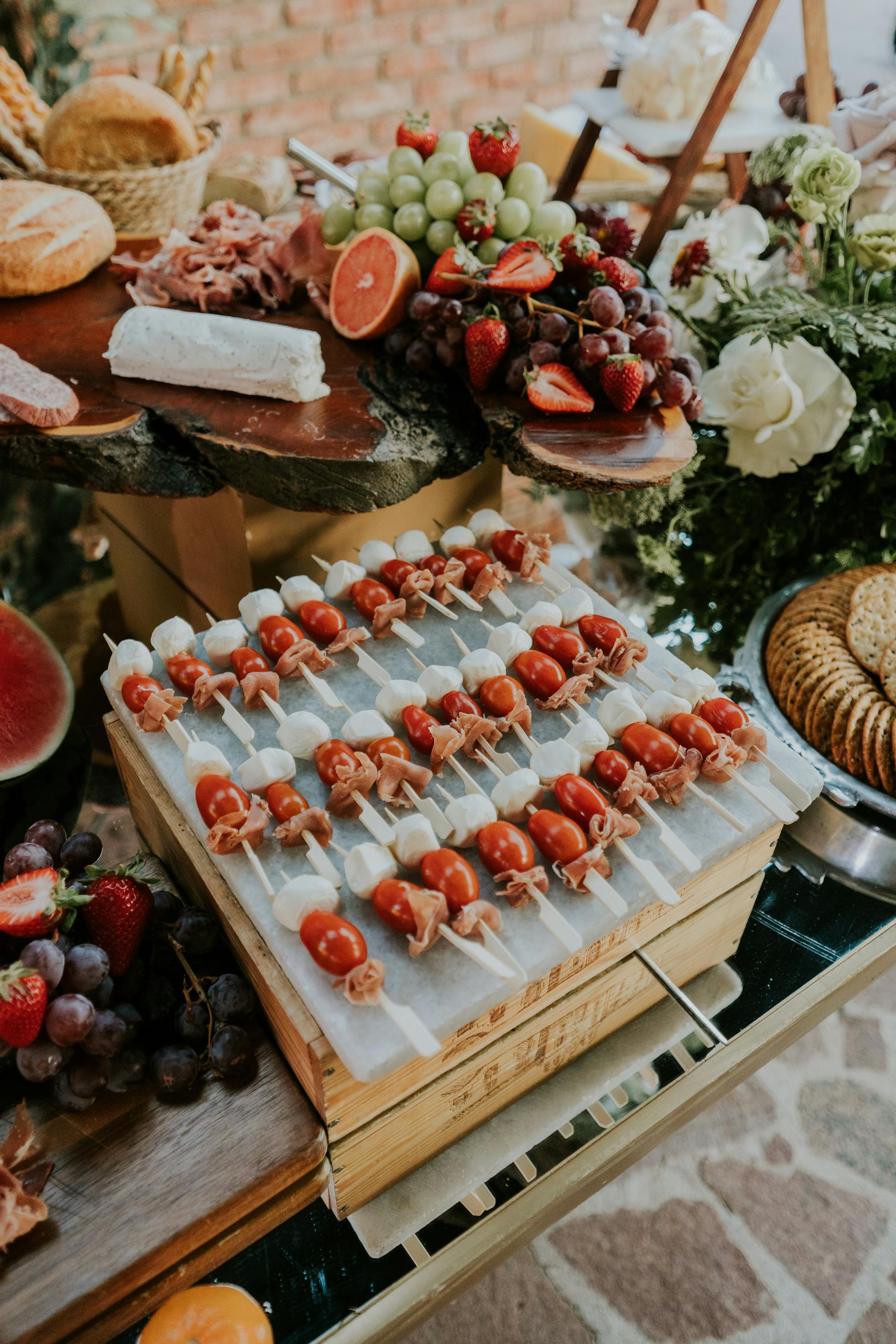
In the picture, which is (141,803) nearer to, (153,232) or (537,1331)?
(537,1331)

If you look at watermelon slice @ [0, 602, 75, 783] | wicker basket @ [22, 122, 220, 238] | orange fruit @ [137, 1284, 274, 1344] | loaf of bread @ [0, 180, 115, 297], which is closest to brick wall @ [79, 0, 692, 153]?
wicker basket @ [22, 122, 220, 238]

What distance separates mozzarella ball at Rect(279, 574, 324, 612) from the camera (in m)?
1.22

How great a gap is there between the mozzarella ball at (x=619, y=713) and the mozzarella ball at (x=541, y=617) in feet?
0.54

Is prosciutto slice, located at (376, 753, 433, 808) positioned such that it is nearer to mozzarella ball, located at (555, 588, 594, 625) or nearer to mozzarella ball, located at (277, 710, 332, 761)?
mozzarella ball, located at (277, 710, 332, 761)

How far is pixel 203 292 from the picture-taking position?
1.58 meters

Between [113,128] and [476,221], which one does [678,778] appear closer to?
[476,221]

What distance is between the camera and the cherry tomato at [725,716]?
108 cm

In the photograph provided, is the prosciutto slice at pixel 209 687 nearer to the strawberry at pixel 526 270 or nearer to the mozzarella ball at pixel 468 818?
the mozzarella ball at pixel 468 818

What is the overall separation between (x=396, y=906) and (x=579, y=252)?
105 centimetres

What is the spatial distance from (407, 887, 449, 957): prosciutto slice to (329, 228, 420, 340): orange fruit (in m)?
1.01

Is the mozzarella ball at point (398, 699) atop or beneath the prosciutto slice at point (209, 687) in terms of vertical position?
atop

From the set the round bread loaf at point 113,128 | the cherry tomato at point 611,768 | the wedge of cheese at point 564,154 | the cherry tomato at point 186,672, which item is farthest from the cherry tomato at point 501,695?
Answer: the wedge of cheese at point 564,154

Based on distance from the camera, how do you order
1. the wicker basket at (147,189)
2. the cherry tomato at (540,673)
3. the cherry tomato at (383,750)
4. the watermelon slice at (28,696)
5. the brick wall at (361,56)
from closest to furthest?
the cherry tomato at (383,750) → the cherry tomato at (540,673) → the watermelon slice at (28,696) → the wicker basket at (147,189) → the brick wall at (361,56)

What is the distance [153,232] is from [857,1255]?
2300mm
